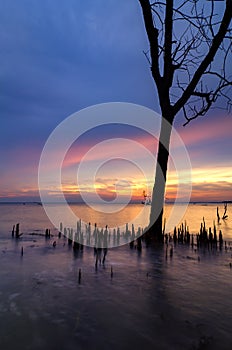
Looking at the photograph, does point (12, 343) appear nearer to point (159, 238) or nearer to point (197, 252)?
point (197, 252)

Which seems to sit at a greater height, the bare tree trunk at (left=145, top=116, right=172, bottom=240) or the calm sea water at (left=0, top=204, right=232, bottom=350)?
the bare tree trunk at (left=145, top=116, right=172, bottom=240)

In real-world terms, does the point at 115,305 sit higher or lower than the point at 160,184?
lower

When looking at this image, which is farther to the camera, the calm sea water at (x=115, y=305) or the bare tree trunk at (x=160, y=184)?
the bare tree trunk at (x=160, y=184)

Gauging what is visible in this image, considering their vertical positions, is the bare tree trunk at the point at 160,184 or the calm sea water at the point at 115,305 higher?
the bare tree trunk at the point at 160,184

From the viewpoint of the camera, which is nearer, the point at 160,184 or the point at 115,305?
the point at 115,305

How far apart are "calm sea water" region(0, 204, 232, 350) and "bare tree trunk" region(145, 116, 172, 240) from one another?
11.3 feet

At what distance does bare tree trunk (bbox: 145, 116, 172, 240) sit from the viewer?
9.52 metres

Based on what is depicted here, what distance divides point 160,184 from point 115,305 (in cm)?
646

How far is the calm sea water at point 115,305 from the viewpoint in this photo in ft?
8.65

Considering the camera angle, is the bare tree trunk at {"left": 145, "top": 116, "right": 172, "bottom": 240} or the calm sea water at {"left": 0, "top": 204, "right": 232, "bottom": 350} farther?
the bare tree trunk at {"left": 145, "top": 116, "right": 172, "bottom": 240}

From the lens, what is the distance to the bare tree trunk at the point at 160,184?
9.52 m

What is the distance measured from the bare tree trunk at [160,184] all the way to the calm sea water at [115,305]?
135 inches

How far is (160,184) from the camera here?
9.59m

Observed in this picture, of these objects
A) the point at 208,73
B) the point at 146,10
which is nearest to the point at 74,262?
the point at 208,73
